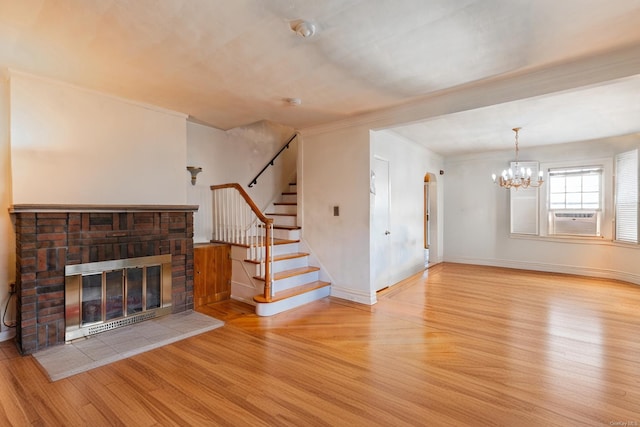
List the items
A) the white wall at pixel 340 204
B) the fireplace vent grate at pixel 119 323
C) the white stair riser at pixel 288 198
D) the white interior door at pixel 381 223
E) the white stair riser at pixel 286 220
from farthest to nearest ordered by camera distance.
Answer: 1. the white stair riser at pixel 288 198
2. the white stair riser at pixel 286 220
3. the white interior door at pixel 381 223
4. the white wall at pixel 340 204
5. the fireplace vent grate at pixel 119 323

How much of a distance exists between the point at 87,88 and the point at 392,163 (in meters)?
4.29

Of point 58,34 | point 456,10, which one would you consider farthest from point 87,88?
point 456,10

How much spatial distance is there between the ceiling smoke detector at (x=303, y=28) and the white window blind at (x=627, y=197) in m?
6.34

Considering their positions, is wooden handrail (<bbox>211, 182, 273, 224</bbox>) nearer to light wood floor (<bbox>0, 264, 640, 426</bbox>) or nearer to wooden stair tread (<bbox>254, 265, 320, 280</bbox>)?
wooden stair tread (<bbox>254, 265, 320, 280</bbox>)

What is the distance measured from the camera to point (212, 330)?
3.38 meters

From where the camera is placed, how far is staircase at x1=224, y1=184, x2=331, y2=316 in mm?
4008

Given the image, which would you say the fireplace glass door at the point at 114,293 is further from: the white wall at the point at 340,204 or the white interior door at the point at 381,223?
the white interior door at the point at 381,223

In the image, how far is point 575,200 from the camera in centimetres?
620

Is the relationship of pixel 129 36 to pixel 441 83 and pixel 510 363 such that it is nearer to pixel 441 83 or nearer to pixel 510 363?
pixel 441 83

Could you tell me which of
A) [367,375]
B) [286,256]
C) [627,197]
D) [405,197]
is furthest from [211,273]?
[627,197]

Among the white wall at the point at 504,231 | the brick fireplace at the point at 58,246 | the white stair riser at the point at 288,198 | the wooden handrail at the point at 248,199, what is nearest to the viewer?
the brick fireplace at the point at 58,246

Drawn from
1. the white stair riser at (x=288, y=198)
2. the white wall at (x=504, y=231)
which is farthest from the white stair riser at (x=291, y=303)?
the white wall at (x=504, y=231)

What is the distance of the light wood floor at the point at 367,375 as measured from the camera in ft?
6.59

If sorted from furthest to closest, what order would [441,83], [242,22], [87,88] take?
[87,88]
[441,83]
[242,22]
